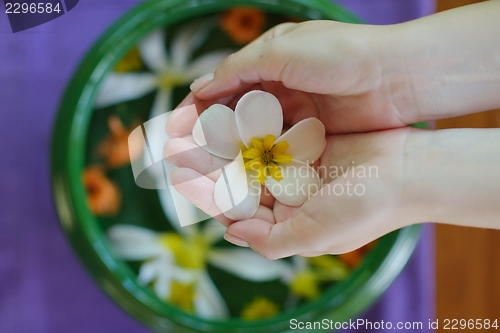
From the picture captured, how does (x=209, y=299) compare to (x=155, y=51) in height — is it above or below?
below

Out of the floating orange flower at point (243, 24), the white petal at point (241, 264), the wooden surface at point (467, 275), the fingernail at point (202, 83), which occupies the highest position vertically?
the floating orange flower at point (243, 24)

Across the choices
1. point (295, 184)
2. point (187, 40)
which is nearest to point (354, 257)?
point (295, 184)

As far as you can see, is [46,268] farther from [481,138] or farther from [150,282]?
[481,138]

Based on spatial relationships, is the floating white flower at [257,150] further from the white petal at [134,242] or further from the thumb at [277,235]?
the white petal at [134,242]

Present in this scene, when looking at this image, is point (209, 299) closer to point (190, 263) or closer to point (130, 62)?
point (190, 263)

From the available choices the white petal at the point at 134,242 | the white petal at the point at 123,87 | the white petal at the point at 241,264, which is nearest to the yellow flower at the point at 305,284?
the white petal at the point at 241,264

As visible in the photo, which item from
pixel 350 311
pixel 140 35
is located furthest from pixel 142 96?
pixel 350 311
